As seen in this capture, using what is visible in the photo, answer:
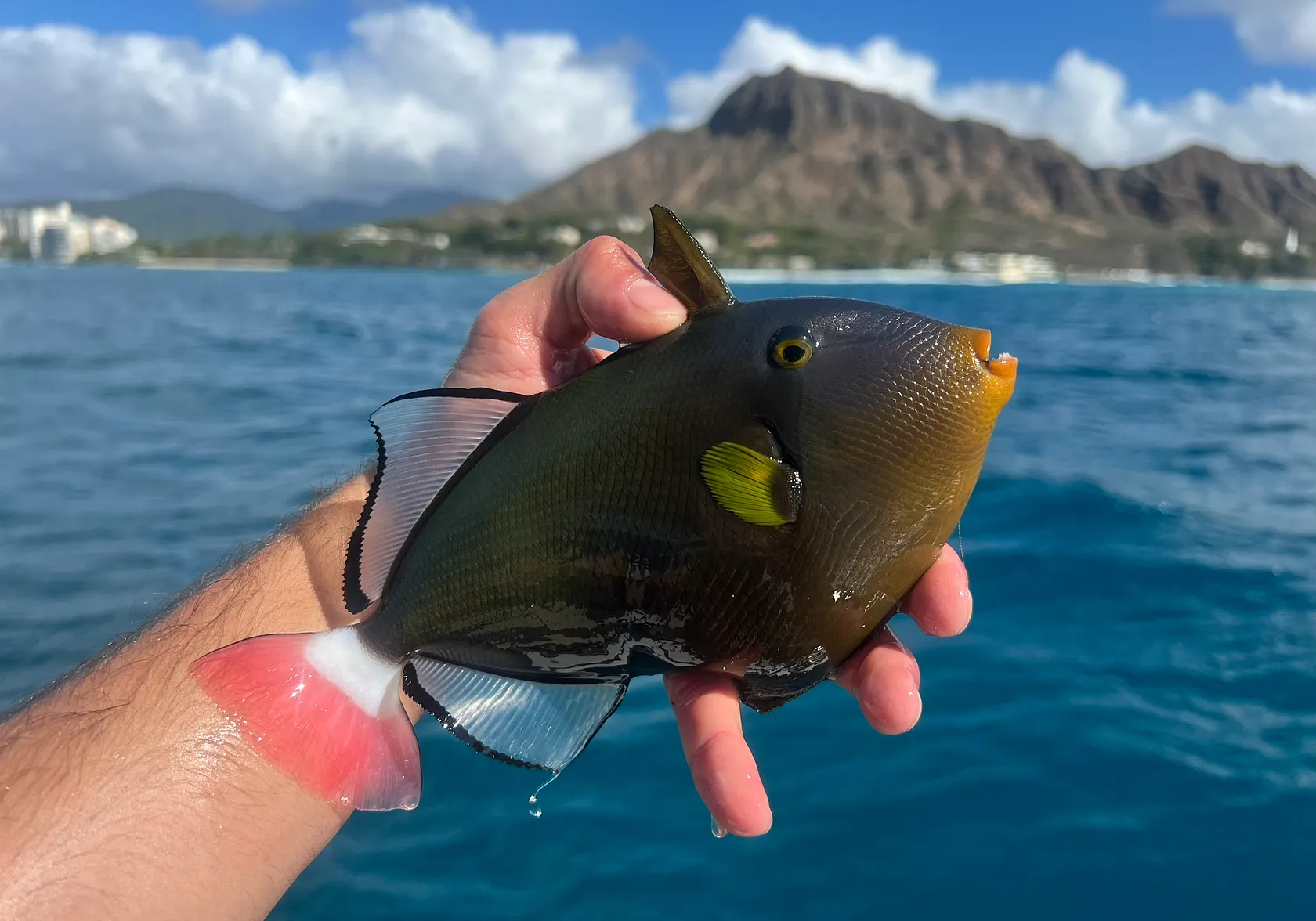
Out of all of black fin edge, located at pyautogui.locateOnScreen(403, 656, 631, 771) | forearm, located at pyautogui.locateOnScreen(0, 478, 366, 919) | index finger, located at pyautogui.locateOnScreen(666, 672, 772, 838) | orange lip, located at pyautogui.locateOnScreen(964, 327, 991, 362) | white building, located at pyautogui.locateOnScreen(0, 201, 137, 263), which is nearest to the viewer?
orange lip, located at pyautogui.locateOnScreen(964, 327, 991, 362)

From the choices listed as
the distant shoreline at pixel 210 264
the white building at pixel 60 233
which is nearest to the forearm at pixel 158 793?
the distant shoreline at pixel 210 264

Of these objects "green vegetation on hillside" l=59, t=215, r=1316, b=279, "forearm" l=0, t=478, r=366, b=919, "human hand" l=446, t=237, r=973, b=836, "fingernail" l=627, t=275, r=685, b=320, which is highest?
"green vegetation on hillside" l=59, t=215, r=1316, b=279

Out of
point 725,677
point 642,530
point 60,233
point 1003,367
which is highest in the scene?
point 60,233

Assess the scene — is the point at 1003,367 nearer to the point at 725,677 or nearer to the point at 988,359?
the point at 988,359

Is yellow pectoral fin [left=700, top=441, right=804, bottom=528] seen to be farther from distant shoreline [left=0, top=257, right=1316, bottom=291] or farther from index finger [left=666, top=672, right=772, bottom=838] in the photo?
distant shoreline [left=0, top=257, right=1316, bottom=291]

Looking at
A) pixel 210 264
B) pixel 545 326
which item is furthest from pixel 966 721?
pixel 210 264

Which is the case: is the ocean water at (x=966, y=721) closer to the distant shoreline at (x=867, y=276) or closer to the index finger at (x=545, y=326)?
the index finger at (x=545, y=326)

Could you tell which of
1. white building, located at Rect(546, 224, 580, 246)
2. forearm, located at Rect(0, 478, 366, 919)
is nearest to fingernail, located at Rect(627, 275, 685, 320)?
forearm, located at Rect(0, 478, 366, 919)
